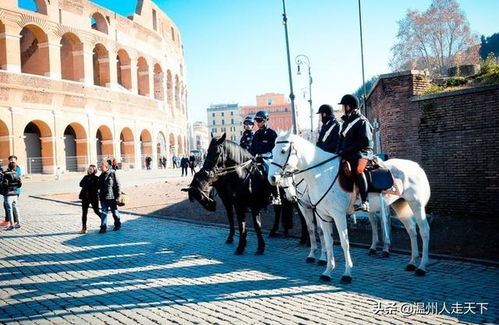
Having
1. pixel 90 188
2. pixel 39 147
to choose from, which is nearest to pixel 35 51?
pixel 39 147

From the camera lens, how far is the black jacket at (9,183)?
1075 cm

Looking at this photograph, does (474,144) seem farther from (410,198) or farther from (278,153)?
(278,153)

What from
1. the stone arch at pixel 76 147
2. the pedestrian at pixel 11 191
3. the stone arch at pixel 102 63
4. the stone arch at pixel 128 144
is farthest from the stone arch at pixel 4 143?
the pedestrian at pixel 11 191

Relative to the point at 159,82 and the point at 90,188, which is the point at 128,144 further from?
the point at 90,188

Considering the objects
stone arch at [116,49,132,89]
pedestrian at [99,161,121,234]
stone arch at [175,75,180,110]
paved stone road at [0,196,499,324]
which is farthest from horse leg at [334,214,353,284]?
stone arch at [175,75,180,110]

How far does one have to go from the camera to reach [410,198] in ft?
19.4

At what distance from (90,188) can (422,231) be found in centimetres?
872

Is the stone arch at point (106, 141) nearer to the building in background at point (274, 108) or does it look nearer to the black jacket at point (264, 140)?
the black jacket at point (264, 140)

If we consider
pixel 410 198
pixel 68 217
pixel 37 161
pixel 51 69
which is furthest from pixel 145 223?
pixel 51 69

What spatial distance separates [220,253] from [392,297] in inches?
144

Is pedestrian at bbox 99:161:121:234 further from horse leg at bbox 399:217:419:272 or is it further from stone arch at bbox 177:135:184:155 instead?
stone arch at bbox 177:135:184:155

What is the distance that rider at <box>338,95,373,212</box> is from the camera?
5.39 m

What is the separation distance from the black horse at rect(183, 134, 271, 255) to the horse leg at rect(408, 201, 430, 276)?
9.39 feet

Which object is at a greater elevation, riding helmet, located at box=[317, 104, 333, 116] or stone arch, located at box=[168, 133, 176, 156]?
stone arch, located at box=[168, 133, 176, 156]
